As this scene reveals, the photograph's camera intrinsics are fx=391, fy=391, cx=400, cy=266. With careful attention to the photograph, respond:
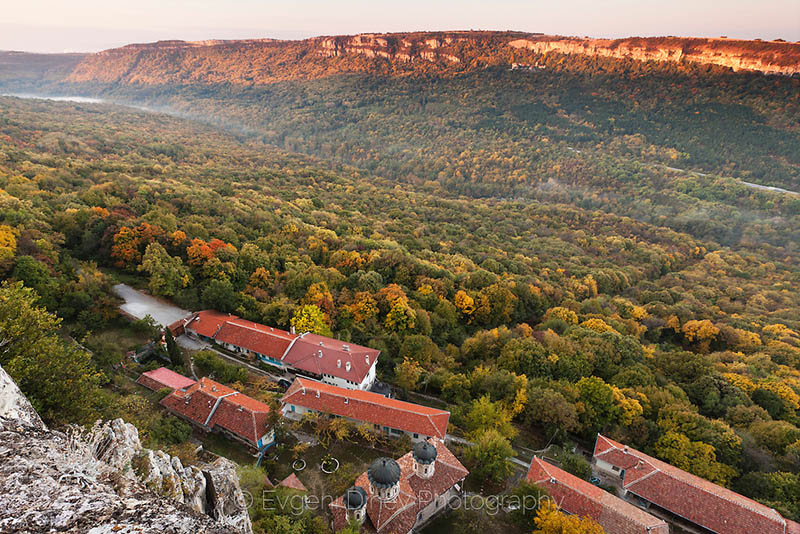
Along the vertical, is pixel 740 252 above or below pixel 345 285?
below

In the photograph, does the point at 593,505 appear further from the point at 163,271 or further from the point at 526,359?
the point at 163,271

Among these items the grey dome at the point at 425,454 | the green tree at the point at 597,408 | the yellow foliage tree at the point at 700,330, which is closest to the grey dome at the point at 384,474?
the grey dome at the point at 425,454

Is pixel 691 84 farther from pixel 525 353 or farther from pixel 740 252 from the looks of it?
pixel 525 353

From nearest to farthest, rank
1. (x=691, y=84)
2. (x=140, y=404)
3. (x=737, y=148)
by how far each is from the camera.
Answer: (x=140, y=404)
(x=737, y=148)
(x=691, y=84)

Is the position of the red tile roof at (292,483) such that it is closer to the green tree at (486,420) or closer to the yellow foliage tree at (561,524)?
the green tree at (486,420)

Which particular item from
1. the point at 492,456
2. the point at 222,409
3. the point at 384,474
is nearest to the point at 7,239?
the point at 222,409

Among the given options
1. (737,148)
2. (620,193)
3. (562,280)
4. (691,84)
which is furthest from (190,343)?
(691,84)
